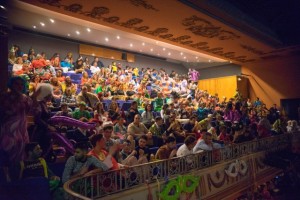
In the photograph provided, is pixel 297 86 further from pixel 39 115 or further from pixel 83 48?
pixel 39 115

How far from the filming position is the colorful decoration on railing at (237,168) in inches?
202

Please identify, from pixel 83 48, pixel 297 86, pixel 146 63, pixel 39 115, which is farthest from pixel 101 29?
pixel 297 86

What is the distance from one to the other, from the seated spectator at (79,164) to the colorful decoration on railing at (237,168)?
3.18 metres

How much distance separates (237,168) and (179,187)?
2030 millimetres

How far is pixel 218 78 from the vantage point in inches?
557

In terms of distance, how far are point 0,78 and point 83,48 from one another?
25.0ft

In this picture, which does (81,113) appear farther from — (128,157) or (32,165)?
(32,165)

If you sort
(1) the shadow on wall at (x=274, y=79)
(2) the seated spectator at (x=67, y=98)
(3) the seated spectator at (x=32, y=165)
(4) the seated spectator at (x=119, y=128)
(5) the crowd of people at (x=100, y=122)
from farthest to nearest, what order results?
(1) the shadow on wall at (x=274, y=79) < (2) the seated spectator at (x=67, y=98) < (4) the seated spectator at (x=119, y=128) < (5) the crowd of people at (x=100, y=122) < (3) the seated spectator at (x=32, y=165)

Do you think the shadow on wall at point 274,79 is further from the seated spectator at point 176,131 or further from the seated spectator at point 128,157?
the seated spectator at point 128,157

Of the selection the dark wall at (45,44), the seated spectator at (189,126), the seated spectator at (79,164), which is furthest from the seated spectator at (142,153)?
the dark wall at (45,44)

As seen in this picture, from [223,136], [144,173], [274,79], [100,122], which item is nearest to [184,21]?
[223,136]

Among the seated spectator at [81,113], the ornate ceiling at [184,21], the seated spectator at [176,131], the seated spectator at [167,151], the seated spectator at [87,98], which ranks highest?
the ornate ceiling at [184,21]

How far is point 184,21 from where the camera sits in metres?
6.75

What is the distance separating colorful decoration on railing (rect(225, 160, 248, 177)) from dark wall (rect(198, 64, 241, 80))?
344 inches
